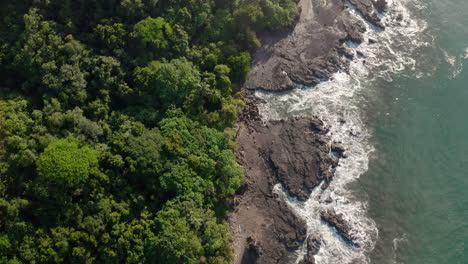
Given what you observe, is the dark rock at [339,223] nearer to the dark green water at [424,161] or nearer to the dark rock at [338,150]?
the dark green water at [424,161]

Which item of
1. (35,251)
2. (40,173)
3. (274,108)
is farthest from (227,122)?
(35,251)

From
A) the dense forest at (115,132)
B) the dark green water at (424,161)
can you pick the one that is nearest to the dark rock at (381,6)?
the dark green water at (424,161)

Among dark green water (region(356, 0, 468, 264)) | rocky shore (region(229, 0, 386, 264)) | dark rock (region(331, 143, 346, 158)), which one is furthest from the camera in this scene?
dark rock (region(331, 143, 346, 158))

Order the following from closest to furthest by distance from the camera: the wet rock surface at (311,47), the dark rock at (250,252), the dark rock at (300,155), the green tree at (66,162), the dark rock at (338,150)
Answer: the green tree at (66,162), the dark rock at (250,252), the dark rock at (300,155), the dark rock at (338,150), the wet rock surface at (311,47)

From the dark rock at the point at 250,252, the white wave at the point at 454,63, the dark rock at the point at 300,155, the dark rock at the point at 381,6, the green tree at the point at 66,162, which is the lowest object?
the dark rock at the point at 250,252

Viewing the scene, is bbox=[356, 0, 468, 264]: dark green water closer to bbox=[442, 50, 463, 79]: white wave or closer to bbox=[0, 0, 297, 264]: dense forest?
bbox=[442, 50, 463, 79]: white wave

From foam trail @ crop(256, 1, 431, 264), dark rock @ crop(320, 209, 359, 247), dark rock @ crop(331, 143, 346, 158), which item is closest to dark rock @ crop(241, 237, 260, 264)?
foam trail @ crop(256, 1, 431, 264)
